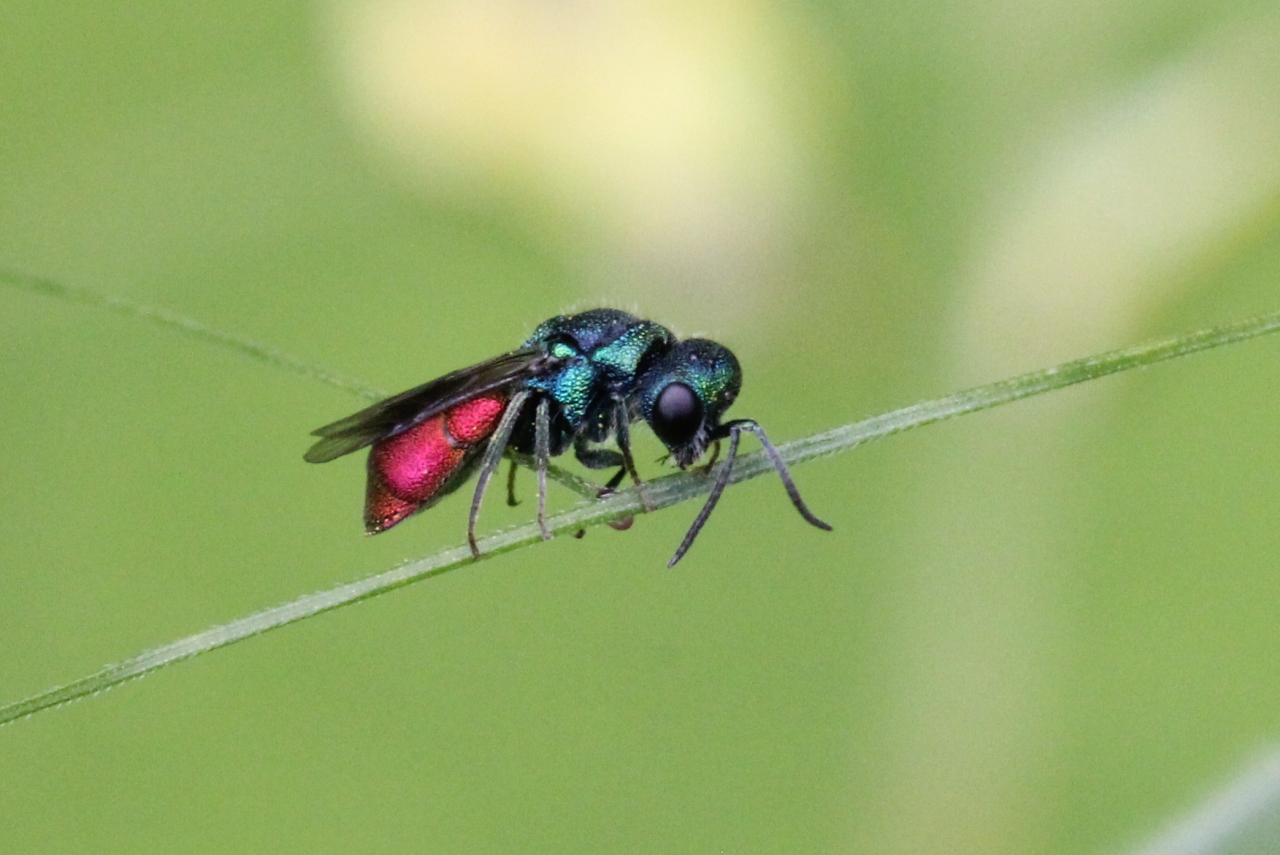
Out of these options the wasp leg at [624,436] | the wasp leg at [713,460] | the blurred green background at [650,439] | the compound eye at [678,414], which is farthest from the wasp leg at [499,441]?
the blurred green background at [650,439]

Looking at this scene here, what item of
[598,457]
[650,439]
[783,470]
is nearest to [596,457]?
[598,457]

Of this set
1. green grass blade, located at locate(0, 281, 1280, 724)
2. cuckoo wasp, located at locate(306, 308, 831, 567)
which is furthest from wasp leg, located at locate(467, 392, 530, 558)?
green grass blade, located at locate(0, 281, 1280, 724)

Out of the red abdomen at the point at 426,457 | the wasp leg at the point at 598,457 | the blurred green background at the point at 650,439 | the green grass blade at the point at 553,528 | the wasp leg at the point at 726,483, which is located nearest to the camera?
the green grass blade at the point at 553,528

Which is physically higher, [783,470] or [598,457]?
[598,457]

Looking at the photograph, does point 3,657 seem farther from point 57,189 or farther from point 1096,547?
point 1096,547

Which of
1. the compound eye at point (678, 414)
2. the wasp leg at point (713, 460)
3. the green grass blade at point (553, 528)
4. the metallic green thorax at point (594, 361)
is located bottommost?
the green grass blade at point (553, 528)

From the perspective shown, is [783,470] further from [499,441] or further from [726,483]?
[499,441]

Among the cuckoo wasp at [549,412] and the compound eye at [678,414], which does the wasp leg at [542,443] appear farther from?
the compound eye at [678,414]
